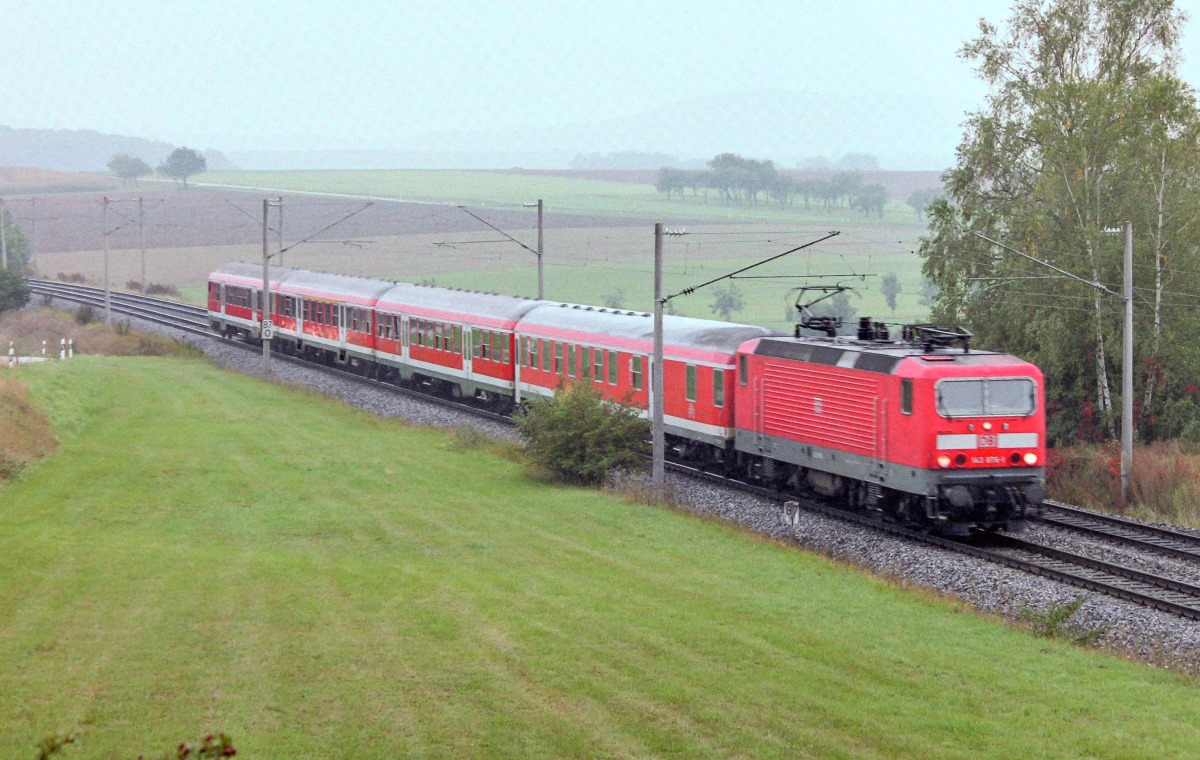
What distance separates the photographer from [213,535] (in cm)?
2312

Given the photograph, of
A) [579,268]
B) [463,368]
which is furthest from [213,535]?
[579,268]

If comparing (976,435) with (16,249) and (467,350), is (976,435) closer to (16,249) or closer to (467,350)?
(467,350)

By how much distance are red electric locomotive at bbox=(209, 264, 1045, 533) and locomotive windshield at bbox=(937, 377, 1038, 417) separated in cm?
2

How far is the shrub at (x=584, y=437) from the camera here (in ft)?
106

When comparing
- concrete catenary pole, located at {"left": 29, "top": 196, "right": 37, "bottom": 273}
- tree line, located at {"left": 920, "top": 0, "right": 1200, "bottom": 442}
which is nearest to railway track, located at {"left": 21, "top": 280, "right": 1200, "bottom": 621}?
tree line, located at {"left": 920, "top": 0, "right": 1200, "bottom": 442}

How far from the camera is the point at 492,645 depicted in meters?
15.5

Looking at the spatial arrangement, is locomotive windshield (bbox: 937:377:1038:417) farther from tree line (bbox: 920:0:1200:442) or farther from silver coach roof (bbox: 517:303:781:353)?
tree line (bbox: 920:0:1200:442)

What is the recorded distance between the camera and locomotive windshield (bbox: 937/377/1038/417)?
80.4 feet

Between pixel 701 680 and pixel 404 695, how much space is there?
3043mm

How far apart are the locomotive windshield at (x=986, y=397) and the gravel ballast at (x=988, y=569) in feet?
8.31

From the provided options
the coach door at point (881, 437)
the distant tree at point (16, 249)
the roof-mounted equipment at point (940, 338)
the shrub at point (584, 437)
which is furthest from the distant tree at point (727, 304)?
the coach door at point (881, 437)

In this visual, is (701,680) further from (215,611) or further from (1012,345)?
(1012,345)

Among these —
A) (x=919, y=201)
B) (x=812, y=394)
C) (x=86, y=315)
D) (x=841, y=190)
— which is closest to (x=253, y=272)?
(x=86, y=315)

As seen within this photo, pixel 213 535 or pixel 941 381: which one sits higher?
pixel 941 381
